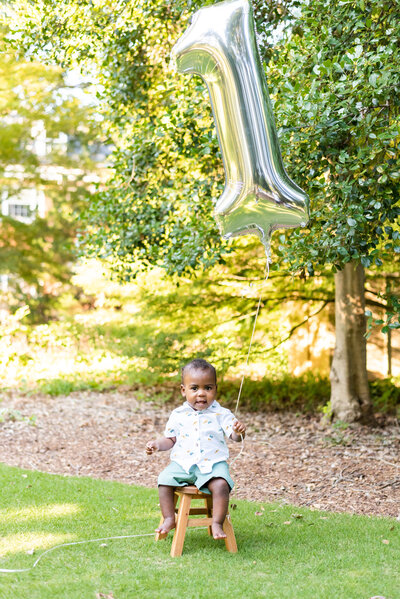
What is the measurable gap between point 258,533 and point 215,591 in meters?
0.96

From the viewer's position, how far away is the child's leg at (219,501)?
337 cm

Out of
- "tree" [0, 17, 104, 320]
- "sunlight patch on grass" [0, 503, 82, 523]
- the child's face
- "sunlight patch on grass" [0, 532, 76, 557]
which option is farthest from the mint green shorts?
"tree" [0, 17, 104, 320]

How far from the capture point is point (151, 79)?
6668 mm

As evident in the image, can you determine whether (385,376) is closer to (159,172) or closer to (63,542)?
(159,172)

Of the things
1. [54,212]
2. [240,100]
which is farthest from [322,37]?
[54,212]

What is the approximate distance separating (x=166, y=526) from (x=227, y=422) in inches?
23.9

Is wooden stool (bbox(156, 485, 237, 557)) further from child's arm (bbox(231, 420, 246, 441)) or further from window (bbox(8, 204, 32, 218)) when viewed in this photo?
window (bbox(8, 204, 32, 218))

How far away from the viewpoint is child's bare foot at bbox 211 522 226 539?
332 centimetres

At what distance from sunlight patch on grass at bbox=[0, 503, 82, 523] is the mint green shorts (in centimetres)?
101

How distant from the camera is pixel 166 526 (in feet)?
11.5

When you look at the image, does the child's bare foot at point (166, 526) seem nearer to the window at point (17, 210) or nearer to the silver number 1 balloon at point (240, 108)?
the silver number 1 balloon at point (240, 108)

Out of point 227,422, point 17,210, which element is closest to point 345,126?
point 227,422

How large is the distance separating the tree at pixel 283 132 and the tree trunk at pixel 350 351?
0.6 inches

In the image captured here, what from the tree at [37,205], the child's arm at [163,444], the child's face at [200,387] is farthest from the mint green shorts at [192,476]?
the tree at [37,205]
